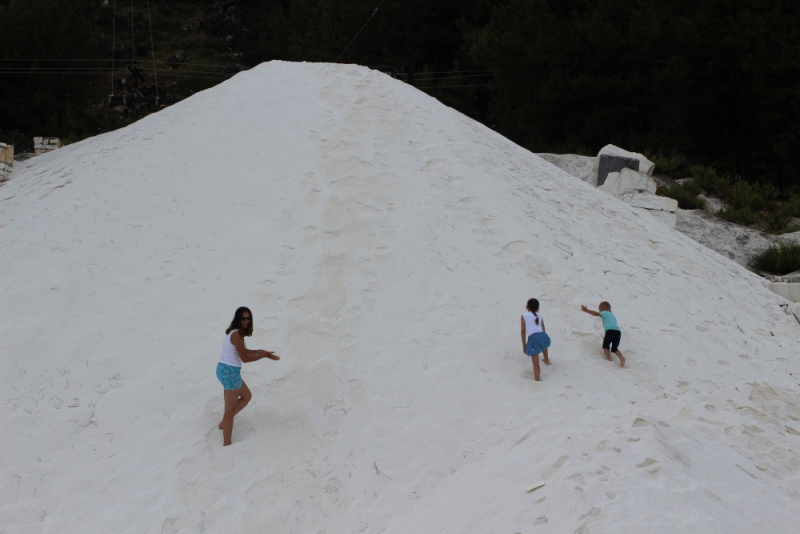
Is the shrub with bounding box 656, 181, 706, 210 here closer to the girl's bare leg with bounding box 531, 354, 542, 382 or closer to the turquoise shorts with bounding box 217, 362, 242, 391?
the girl's bare leg with bounding box 531, 354, 542, 382

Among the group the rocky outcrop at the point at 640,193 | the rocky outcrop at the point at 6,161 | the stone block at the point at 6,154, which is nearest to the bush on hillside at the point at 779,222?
the rocky outcrop at the point at 640,193

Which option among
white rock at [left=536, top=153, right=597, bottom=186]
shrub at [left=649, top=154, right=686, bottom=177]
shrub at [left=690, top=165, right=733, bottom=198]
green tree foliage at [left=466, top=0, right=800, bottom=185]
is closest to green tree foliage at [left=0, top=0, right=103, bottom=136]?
green tree foliage at [left=466, top=0, right=800, bottom=185]

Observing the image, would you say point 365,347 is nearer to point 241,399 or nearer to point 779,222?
point 241,399

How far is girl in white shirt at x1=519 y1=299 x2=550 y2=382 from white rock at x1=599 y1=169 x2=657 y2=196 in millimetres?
9427

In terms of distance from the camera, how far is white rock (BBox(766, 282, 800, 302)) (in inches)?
431

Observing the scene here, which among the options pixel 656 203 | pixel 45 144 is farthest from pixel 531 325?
pixel 45 144

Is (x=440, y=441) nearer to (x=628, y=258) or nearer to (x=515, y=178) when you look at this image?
(x=628, y=258)

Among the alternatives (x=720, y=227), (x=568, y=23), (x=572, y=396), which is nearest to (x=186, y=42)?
(x=568, y=23)

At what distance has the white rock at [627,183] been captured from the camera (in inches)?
610

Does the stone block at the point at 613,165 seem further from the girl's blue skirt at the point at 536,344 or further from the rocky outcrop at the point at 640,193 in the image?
the girl's blue skirt at the point at 536,344

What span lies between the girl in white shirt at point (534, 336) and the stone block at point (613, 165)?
10026mm

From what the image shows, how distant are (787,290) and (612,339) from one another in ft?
17.7

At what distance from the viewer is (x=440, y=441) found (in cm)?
610

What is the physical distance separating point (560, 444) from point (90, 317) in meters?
5.05
